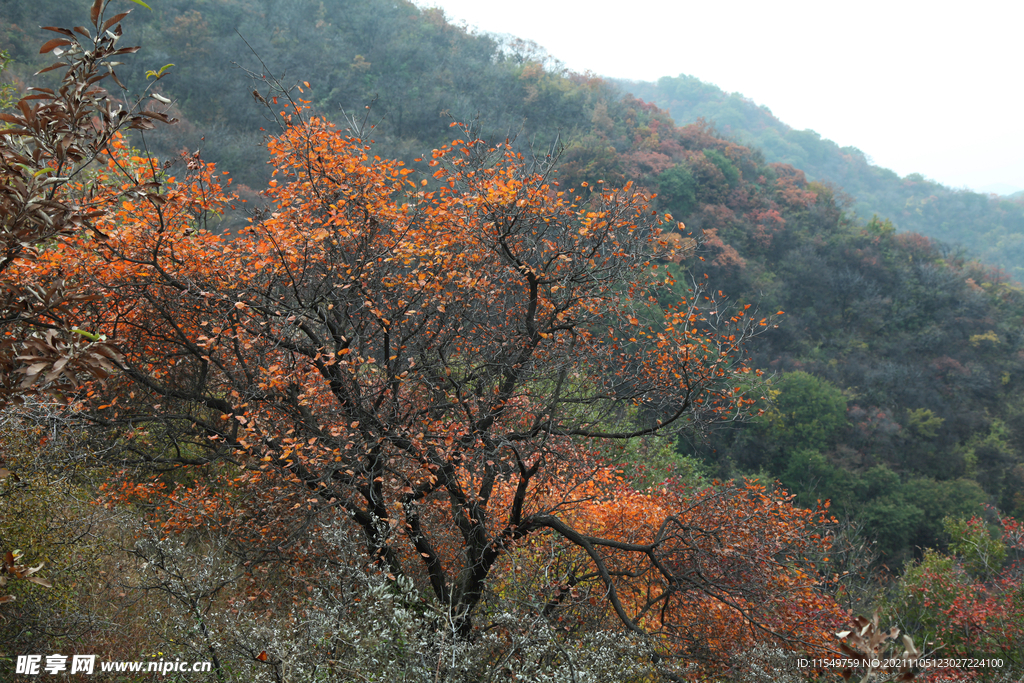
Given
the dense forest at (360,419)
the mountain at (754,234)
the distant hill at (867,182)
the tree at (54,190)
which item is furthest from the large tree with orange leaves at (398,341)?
the distant hill at (867,182)

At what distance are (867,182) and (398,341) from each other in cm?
7724

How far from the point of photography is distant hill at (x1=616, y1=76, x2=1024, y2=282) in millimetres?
58500

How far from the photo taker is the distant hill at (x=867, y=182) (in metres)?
58.5

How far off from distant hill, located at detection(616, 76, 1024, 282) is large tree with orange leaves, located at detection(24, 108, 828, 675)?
175 feet

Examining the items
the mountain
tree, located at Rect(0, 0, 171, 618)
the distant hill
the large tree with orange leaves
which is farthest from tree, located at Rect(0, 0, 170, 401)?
the distant hill

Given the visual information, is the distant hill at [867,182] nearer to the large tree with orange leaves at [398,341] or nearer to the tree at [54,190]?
the large tree with orange leaves at [398,341]

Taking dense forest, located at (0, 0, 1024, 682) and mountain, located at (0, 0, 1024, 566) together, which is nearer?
dense forest, located at (0, 0, 1024, 682)

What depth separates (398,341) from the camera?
22.5ft

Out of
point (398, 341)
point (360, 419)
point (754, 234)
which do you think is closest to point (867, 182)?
point (754, 234)

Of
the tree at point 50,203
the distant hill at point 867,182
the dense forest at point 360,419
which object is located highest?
the distant hill at point 867,182

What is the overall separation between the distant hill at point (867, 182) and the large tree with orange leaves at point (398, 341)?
53.2m

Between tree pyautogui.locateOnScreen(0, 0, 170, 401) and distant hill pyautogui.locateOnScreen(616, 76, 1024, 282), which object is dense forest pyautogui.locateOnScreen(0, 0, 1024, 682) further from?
distant hill pyautogui.locateOnScreen(616, 76, 1024, 282)

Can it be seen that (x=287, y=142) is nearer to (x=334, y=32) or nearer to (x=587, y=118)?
(x=587, y=118)

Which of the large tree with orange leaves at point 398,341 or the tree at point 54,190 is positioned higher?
the tree at point 54,190
